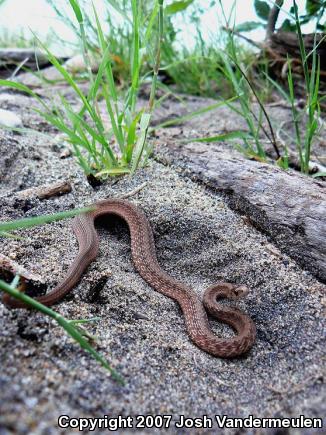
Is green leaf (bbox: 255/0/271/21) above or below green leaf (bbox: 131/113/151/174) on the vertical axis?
above

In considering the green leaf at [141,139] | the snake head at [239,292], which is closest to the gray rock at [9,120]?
the green leaf at [141,139]

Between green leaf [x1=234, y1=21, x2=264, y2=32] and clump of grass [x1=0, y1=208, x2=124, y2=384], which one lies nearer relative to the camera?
clump of grass [x1=0, y1=208, x2=124, y2=384]

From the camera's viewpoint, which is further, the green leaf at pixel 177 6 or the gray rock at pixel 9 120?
the gray rock at pixel 9 120

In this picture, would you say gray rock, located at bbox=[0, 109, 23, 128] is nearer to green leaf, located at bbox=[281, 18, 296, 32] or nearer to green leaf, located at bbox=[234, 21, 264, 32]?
green leaf, located at bbox=[234, 21, 264, 32]

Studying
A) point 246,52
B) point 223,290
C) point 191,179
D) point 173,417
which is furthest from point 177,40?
point 173,417

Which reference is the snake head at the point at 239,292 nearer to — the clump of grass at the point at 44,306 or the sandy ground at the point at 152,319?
the sandy ground at the point at 152,319

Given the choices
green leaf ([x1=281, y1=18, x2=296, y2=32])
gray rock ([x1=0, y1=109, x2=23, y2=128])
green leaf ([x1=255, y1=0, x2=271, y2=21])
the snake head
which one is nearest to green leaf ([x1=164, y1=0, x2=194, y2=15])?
green leaf ([x1=255, y1=0, x2=271, y2=21])
